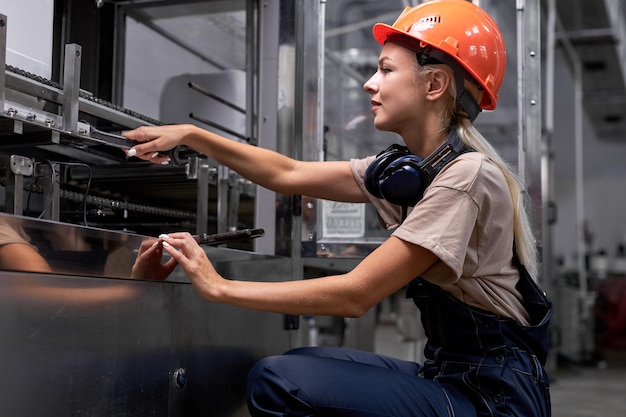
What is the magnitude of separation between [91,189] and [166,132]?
0.43 meters

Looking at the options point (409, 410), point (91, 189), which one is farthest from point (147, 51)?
point (409, 410)

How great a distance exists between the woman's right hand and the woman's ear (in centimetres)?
50

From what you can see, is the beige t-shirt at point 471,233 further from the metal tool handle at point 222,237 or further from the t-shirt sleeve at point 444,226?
the metal tool handle at point 222,237

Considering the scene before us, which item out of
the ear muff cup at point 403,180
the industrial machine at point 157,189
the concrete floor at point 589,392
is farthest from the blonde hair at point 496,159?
the concrete floor at point 589,392

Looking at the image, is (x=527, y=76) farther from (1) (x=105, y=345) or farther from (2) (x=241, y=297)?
(1) (x=105, y=345)

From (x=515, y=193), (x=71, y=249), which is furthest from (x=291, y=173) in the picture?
(x=71, y=249)

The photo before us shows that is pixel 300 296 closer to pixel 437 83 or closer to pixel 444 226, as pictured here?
pixel 444 226

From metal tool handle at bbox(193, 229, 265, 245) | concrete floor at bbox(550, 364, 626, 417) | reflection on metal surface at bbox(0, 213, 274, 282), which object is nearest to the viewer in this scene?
reflection on metal surface at bbox(0, 213, 274, 282)

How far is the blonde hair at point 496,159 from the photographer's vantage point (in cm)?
140

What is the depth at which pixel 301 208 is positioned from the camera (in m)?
1.92

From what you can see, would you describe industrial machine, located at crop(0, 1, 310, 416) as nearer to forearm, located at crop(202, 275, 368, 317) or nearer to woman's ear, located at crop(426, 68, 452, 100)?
forearm, located at crop(202, 275, 368, 317)

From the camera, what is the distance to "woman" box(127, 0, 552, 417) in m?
1.23

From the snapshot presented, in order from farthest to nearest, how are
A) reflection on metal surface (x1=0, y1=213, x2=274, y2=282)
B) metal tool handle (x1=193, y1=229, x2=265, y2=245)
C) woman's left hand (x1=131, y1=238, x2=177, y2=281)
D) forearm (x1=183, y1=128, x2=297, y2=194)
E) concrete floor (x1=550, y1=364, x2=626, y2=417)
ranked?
concrete floor (x1=550, y1=364, x2=626, y2=417) → forearm (x1=183, y1=128, x2=297, y2=194) → metal tool handle (x1=193, y1=229, x2=265, y2=245) → woman's left hand (x1=131, y1=238, x2=177, y2=281) → reflection on metal surface (x1=0, y1=213, x2=274, y2=282)

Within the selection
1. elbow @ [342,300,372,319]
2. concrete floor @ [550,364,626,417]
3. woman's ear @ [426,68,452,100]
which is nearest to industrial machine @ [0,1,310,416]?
elbow @ [342,300,372,319]
